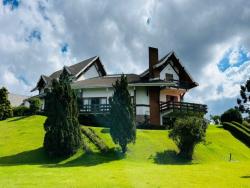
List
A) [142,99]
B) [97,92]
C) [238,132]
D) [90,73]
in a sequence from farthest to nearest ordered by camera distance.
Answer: [90,73] → [97,92] → [142,99] → [238,132]

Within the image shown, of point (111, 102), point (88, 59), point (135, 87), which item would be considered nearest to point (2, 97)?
point (88, 59)

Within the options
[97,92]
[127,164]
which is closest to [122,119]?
[127,164]

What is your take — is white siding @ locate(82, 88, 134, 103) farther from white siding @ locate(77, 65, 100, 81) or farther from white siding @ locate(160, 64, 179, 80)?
white siding @ locate(77, 65, 100, 81)

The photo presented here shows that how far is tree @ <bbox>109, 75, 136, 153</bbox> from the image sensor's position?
29.5 m

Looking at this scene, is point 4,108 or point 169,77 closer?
point 169,77

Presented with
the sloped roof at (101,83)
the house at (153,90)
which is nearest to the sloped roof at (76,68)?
the house at (153,90)

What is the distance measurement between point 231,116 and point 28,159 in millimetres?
31757

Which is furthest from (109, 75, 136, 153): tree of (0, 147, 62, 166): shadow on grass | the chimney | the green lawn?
the chimney

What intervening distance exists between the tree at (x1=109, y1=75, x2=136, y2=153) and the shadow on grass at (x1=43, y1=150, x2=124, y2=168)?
3.36 feet

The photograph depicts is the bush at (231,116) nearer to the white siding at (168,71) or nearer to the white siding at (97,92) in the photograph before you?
the white siding at (168,71)

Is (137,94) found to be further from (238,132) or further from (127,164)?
(127,164)

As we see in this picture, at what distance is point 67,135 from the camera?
27969 millimetres

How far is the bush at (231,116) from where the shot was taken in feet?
164

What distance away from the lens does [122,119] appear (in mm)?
30031
